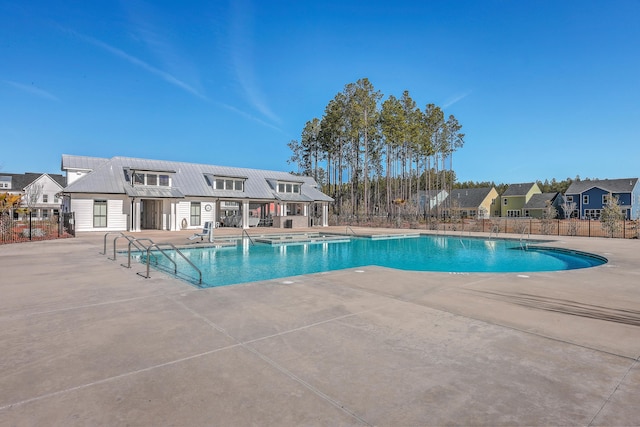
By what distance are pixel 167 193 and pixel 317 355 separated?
77.7 ft

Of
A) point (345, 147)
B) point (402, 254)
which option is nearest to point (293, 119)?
point (345, 147)

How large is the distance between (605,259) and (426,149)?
97.5 feet

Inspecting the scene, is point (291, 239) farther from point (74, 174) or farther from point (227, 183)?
point (74, 174)

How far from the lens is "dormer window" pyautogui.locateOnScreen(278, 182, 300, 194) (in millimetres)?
31891

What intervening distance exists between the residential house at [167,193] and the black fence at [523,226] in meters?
4.94

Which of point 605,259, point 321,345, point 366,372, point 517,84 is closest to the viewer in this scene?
point 366,372

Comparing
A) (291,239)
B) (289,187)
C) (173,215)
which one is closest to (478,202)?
(289,187)

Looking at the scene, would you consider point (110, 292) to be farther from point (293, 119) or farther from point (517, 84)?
point (293, 119)

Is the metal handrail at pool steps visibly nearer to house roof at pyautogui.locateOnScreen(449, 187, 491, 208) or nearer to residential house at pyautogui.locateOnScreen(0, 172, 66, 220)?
residential house at pyautogui.locateOnScreen(0, 172, 66, 220)

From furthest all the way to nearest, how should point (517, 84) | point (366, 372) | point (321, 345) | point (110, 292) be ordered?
1. point (517, 84)
2. point (110, 292)
3. point (321, 345)
4. point (366, 372)

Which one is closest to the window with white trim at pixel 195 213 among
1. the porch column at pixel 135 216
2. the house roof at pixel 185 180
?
the house roof at pixel 185 180

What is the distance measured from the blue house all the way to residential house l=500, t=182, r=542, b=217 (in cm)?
623

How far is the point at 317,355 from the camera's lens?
11.1ft

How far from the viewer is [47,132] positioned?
81.0 feet
